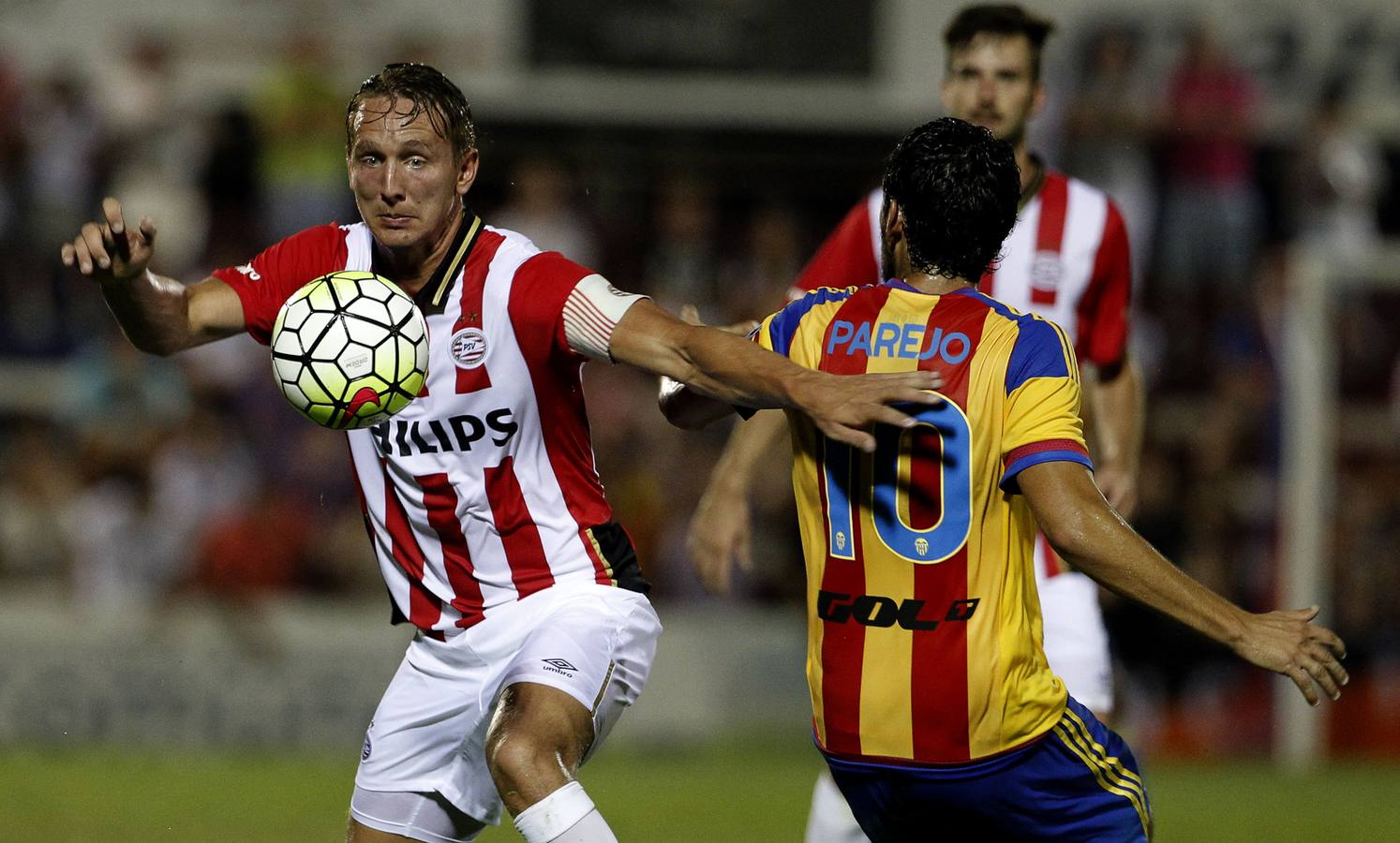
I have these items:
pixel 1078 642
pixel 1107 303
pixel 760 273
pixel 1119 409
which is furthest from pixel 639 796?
pixel 760 273

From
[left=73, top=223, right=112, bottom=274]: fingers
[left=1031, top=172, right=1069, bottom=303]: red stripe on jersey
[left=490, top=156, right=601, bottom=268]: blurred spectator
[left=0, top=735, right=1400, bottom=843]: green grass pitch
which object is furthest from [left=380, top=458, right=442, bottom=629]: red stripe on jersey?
[left=490, top=156, right=601, bottom=268]: blurred spectator

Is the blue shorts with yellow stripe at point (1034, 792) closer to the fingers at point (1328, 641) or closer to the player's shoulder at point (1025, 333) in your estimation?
the fingers at point (1328, 641)

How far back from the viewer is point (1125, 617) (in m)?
12.6

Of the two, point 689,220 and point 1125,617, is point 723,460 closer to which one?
point 1125,617

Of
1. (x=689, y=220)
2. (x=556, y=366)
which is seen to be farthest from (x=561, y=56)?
(x=556, y=366)

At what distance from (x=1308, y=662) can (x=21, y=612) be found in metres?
10.0

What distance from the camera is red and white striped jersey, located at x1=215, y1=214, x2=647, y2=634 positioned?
16.2ft

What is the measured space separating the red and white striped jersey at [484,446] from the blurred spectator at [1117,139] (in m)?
10.2

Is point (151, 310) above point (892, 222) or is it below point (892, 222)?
below

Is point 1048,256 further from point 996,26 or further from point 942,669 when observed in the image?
point 942,669

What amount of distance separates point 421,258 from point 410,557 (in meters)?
0.81

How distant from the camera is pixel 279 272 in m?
5.15

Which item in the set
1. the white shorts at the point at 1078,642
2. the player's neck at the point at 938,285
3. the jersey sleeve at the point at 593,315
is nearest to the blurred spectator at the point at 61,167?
the white shorts at the point at 1078,642

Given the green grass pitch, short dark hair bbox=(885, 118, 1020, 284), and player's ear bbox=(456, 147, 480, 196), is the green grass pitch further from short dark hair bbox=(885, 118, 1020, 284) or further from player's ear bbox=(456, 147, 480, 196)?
short dark hair bbox=(885, 118, 1020, 284)
